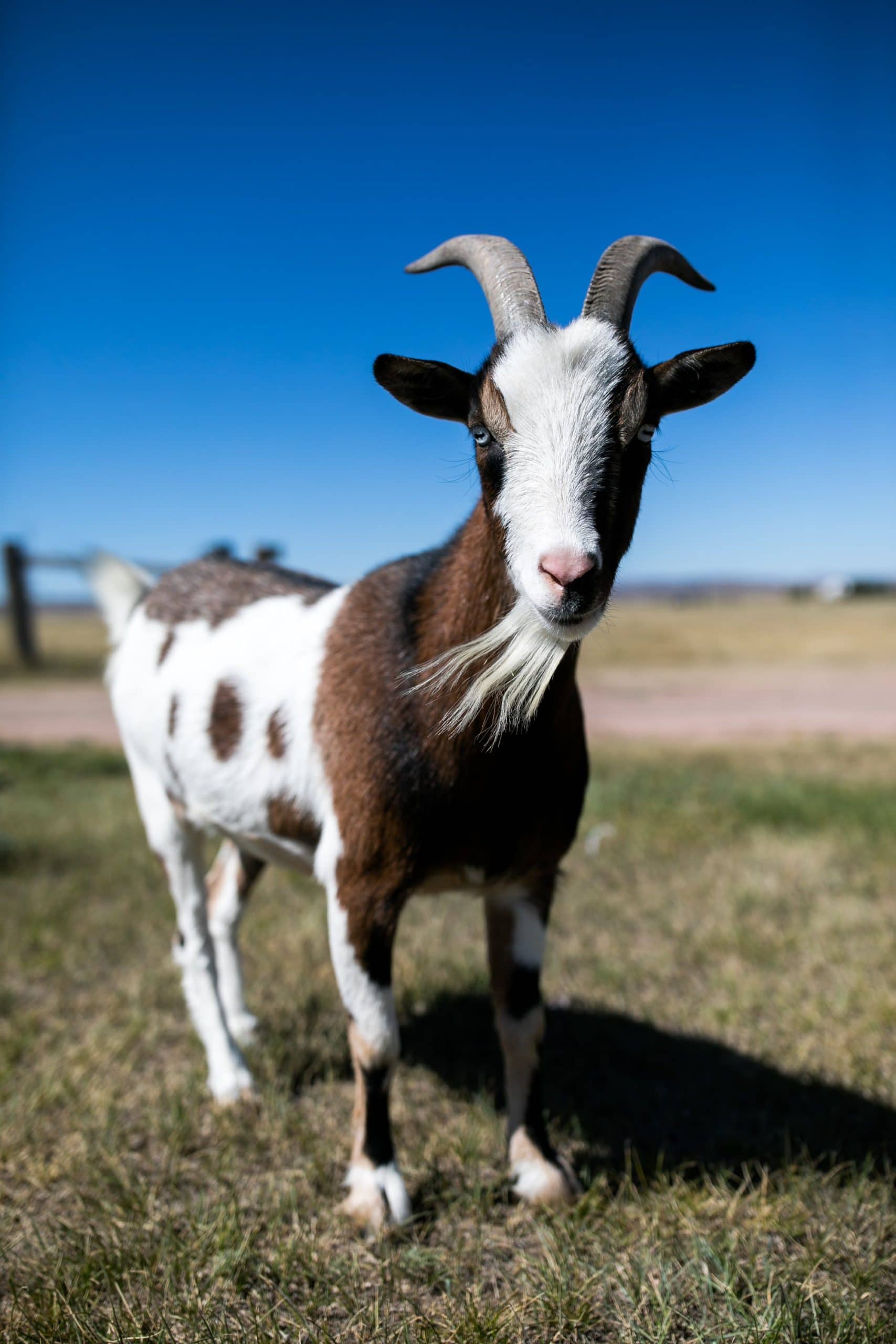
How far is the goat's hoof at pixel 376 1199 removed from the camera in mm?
2760

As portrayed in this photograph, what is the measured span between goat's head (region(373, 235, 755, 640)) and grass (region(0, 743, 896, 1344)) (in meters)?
1.70

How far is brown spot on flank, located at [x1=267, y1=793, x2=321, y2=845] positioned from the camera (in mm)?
3143

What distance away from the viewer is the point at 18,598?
50.7 feet

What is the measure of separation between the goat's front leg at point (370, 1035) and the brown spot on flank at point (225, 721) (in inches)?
30.6

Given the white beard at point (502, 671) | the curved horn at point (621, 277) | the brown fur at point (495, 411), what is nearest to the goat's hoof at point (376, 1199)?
the white beard at point (502, 671)

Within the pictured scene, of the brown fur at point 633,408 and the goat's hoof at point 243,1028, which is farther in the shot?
the goat's hoof at point 243,1028

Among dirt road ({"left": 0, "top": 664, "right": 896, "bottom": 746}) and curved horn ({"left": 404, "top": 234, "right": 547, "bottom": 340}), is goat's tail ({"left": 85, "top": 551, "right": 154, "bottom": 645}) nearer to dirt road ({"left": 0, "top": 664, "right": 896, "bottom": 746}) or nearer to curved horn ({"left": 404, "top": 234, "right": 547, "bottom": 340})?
curved horn ({"left": 404, "top": 234, "right": 547, "bottom": 340})

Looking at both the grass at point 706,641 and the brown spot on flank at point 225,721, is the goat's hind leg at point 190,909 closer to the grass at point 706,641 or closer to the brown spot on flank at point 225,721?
the brown spot on flank at point 225,721

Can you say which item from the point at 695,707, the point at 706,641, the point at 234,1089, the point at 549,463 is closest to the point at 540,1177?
the point at 234,1089

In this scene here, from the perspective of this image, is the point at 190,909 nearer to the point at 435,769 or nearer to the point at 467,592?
the point at 435,769

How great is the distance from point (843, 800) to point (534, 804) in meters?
5.37

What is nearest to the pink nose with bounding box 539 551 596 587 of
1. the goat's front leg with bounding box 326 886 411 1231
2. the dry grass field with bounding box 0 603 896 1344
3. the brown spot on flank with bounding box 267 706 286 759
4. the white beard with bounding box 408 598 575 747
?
the white beard with bounding box 408 598 575 747

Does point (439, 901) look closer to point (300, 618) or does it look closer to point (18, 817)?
point (300, 618)

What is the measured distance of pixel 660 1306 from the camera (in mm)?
2301
